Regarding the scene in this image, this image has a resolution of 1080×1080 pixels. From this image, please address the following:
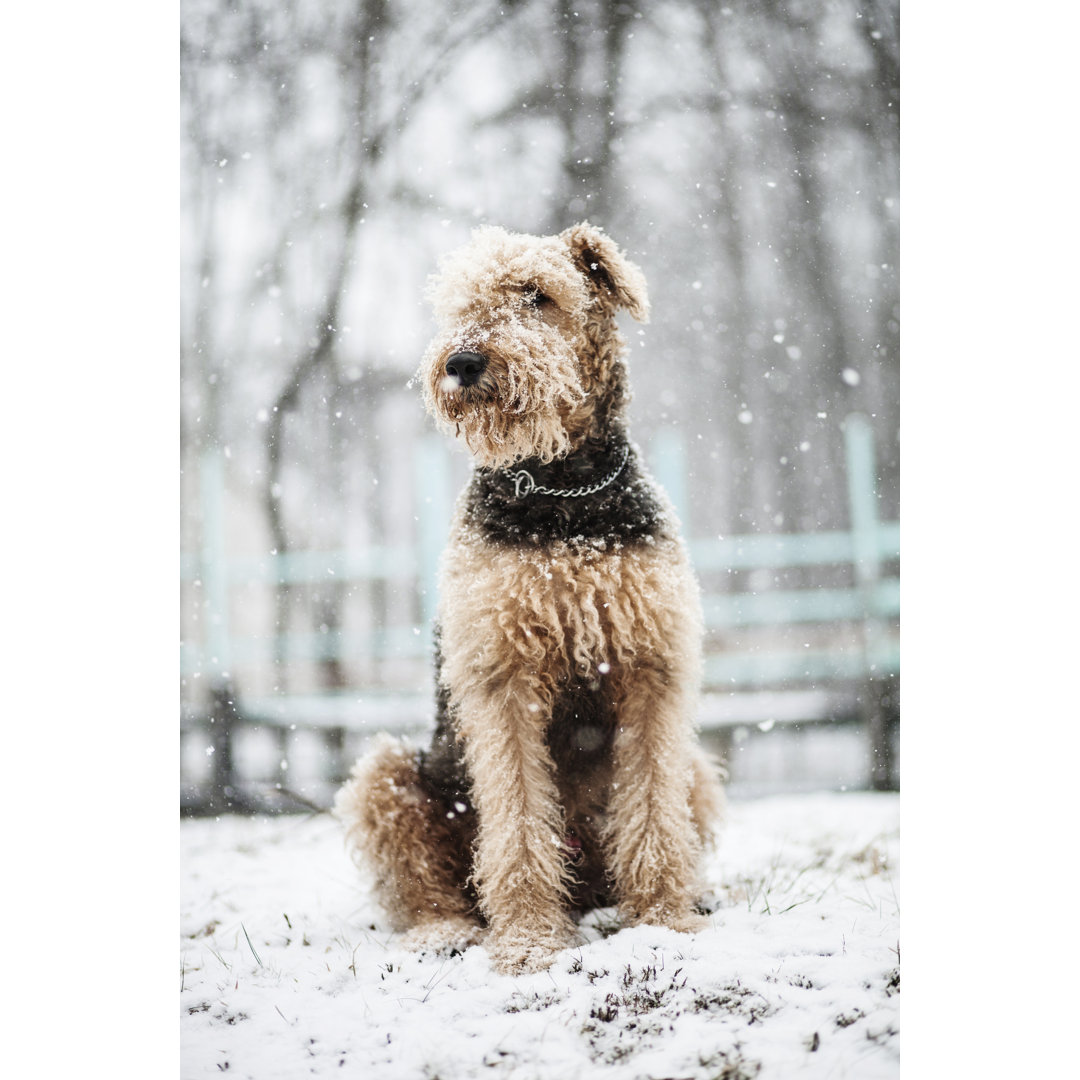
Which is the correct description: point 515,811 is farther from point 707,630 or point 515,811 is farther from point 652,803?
point 707,630

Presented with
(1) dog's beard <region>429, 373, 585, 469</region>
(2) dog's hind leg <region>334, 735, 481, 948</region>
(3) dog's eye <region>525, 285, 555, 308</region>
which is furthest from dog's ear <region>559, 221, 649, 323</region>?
(2) dog's hind leg <region>334, 735, 481, 948</region>

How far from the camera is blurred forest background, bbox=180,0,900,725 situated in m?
2.28

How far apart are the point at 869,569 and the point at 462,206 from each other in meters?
1.78

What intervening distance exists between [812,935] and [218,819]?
6.24 ft

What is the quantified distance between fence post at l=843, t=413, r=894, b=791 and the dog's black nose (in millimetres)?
1326

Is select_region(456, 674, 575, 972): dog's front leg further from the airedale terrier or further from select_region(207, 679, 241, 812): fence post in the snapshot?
select_region(207, 679, 241, 812): fence post

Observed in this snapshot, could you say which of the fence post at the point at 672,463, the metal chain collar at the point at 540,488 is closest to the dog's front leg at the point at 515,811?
the metal chain collar at the point at 540,488

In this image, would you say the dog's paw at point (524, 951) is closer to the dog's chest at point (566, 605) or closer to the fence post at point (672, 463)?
the dog's chest at point (566, 605)

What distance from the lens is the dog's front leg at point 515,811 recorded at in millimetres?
1822

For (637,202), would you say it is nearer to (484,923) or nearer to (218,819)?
(484,923)

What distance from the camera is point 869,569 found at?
2.44 metres

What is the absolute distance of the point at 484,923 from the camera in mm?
2010
